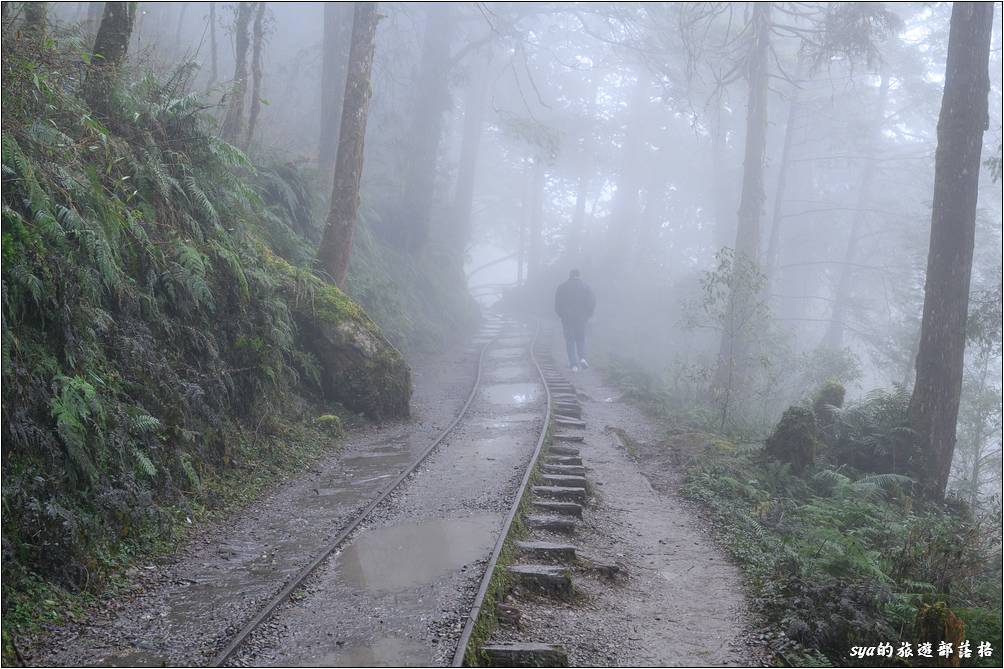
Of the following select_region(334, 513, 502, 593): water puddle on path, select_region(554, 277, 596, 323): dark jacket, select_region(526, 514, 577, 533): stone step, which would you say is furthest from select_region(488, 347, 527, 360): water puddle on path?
select_region(334, 513, 502, 593): water puddle on path

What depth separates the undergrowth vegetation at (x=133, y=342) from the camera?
5.30 meters

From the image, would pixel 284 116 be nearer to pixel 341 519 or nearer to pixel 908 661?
pixel 341 519

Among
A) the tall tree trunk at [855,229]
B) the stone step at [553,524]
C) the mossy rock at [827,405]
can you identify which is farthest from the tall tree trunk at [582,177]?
the stone step at [553,524]

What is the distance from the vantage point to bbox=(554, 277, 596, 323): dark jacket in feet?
63.0

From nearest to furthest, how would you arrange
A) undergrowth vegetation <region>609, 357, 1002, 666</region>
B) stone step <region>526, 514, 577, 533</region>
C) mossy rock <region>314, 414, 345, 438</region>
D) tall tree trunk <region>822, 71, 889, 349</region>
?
undergrowth vegetation <region>609, 357, 1002, 666</region> → stone step <region>526, 514, 577, 533</region> → mossy rock <region>314, 414, 345, 438</region> → tall tree trunk <region>822, 71, 889, 349</region>

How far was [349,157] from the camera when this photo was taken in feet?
44.2

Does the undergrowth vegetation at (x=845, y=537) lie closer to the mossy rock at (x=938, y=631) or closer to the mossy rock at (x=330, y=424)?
the mossy rock at (x=938, y=631)

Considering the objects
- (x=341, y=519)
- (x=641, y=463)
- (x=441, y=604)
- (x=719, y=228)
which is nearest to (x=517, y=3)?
(x=719, y=228)

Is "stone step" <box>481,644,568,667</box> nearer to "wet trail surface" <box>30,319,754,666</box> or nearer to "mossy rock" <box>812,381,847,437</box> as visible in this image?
"wet trail surface" <box>30,319,754,666</box>

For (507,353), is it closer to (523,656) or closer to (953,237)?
(953,237)

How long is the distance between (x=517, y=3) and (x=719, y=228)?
13723mm

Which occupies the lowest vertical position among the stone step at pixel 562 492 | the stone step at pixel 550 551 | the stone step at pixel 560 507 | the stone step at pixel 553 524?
the stone step at pixel 550 551

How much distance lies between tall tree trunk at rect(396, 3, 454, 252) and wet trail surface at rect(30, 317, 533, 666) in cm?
1560

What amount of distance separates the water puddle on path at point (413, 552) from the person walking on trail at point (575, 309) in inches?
481
